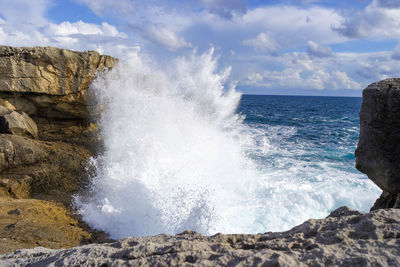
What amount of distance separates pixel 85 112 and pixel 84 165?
2670 millimetres

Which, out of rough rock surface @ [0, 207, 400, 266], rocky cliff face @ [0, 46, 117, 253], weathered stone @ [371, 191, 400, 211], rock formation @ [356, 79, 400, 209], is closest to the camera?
rough rock surface @ [0, 207, 400, 266]

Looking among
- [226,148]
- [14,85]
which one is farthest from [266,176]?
[14,85]

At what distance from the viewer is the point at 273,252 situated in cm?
187

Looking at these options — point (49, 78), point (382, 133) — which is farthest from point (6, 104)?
point (382, 133)

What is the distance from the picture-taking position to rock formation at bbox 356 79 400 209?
3.06m

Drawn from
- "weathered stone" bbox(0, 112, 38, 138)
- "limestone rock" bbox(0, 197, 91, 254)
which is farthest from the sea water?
"weathered stone" bbox(0, 112, 38, 138)

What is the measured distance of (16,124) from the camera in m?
7.45

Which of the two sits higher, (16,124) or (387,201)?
(16,124)

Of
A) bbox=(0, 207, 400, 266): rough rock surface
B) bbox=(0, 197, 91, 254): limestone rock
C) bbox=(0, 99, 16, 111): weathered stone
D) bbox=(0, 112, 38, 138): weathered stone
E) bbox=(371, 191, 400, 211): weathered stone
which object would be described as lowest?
bbox=(0, 197, 91, 254): limestone rock

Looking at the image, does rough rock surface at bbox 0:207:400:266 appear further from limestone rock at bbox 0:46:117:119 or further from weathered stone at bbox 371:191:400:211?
limestone rock at bbox 0:46:117:119

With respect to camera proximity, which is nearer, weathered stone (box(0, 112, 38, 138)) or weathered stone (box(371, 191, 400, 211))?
weathered stone (box(371, 191, 400, 211))

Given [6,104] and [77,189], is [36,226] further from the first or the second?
[6,104]

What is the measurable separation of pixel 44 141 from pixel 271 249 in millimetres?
7845

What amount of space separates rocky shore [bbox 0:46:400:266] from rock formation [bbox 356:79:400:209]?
0.04ft
